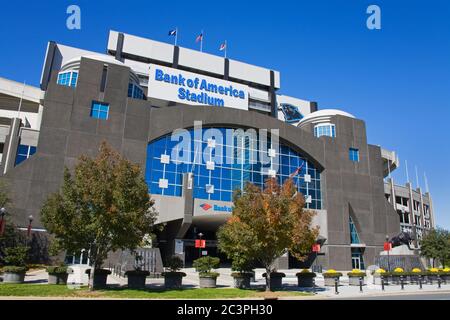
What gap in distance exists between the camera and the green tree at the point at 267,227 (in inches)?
961

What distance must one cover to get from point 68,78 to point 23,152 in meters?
10.8

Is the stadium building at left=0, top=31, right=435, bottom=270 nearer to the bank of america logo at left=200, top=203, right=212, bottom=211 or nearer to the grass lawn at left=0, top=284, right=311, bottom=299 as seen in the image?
the bank of america logo at left=200, top=203, right=212, bottom=211

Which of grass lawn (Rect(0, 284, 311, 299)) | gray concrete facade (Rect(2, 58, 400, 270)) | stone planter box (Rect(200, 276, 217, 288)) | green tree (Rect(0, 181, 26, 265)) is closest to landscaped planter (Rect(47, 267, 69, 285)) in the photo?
grass lawn (Rect(0, 284, 311, 299))

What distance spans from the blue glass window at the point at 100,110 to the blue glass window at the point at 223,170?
6599 millimetres

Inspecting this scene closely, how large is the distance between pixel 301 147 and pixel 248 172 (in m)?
9.75

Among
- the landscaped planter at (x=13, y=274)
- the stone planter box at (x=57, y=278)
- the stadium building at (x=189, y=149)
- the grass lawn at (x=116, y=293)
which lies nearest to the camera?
the grass lawn at (x=116, y=293)

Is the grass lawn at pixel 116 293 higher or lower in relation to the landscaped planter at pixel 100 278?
lower

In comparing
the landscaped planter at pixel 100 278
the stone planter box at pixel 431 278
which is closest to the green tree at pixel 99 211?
the landscaped planter at pixel 100 278

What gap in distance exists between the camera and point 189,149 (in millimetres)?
50281

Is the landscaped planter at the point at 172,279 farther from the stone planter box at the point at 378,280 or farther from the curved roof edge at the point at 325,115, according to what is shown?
the curved roof edge at the point at 325,115

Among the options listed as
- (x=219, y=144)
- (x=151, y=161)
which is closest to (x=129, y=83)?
(x=151, y=161)

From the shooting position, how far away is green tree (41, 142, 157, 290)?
22281 mm

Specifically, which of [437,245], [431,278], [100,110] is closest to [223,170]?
[100,110]

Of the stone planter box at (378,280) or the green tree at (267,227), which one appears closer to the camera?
the green tree at (267,227)
